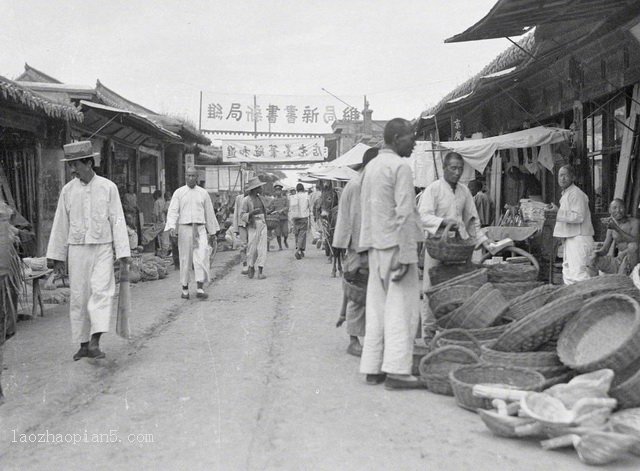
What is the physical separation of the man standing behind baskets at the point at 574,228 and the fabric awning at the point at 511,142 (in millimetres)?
1845

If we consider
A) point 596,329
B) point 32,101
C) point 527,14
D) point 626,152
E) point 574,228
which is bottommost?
point 596,329

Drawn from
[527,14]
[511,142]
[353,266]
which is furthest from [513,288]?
[511,142]

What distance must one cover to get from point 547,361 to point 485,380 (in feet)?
1.45

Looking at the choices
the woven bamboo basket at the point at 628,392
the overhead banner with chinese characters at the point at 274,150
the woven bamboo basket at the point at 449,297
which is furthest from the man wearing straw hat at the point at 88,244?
the overhead banner with chinese characters at the point at 274,150

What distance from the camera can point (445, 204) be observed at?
6.60 meters

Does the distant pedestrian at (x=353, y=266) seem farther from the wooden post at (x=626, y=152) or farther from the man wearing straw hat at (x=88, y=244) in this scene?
the wooden post at (x=626, y=152)

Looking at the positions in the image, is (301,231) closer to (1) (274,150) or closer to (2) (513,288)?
(1) (274,150)

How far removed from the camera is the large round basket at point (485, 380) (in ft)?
14.3

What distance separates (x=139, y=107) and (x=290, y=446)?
22.6m

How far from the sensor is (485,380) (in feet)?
15.2

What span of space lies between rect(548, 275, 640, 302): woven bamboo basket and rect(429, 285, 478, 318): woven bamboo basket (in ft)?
A: 2.24

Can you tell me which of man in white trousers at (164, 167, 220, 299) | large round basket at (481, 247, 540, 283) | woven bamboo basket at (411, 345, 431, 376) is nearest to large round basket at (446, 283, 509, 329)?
woven bamboo basket at (411, 345, 431, 376)

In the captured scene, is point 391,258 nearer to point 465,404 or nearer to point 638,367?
point 465,404

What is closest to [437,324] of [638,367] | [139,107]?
[638,367]
